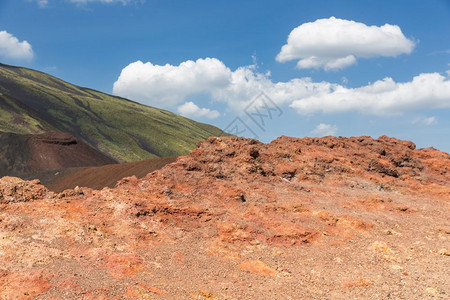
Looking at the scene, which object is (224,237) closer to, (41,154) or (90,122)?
(41,154)

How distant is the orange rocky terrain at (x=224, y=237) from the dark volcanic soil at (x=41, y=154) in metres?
46.1

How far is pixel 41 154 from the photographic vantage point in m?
60.6

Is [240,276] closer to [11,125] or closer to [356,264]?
[356,264]

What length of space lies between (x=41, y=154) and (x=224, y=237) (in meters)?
56.7

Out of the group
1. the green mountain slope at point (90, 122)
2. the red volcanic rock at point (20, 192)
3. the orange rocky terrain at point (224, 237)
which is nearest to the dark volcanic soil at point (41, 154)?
the green mountain slope at point (90, 122)

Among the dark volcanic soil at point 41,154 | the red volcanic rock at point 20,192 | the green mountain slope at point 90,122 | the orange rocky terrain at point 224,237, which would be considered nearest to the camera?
the orange rocky terrain at point 224,237

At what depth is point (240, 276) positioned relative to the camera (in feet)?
37.2

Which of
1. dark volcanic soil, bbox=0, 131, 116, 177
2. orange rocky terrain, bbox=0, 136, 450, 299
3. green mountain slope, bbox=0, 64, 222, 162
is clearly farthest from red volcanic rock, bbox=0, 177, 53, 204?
green mountain slope, bbox=0, 64, 222, 162

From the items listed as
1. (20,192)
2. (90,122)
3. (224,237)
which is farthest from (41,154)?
(90,122)

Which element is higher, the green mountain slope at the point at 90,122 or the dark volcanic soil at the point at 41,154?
the green mountain slope at the point at 90,122

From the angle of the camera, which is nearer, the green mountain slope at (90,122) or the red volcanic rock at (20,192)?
the red volcanic rock at (20,192)

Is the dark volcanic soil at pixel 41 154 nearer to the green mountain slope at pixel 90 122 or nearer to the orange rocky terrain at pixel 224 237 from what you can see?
the green mountain slope at pixel 90 122

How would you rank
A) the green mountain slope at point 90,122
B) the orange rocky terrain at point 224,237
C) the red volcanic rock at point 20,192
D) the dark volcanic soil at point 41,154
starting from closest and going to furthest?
the orange rocky terrain at point 224,237
the red volcanic rock at point 20,192
the dark volcanic soil at point 41,154
the green mountain slope at point 90,122

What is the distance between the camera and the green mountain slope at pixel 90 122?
92.4 m
